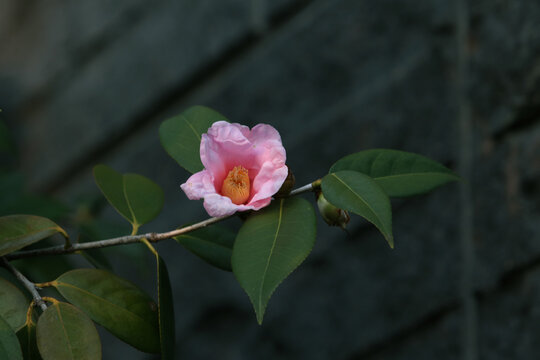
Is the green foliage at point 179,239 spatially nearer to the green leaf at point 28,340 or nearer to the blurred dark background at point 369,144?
the green leaf at point 28,340

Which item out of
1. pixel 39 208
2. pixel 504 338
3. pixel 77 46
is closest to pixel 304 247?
pixel 39 208

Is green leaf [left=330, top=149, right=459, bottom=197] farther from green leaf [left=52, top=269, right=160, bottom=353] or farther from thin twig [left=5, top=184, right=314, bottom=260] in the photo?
green leaf [left=52, top=269, right=160, bottom=353]

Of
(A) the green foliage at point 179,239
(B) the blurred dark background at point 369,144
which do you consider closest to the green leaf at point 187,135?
(A) the green foliage at point 179,239

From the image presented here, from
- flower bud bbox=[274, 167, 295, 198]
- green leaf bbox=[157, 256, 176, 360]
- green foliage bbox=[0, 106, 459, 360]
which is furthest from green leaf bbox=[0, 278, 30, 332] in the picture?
flower bud bbox=[274, 167, 295, 198]

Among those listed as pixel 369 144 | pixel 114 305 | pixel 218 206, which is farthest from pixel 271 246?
pixel 369 144

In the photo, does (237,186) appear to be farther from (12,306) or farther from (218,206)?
(12,306)

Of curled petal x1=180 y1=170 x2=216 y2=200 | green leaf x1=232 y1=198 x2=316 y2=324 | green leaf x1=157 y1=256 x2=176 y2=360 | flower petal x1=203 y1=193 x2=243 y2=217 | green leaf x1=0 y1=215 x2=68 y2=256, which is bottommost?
green leaf x1=157 y1=256 x2=176 y2=360
